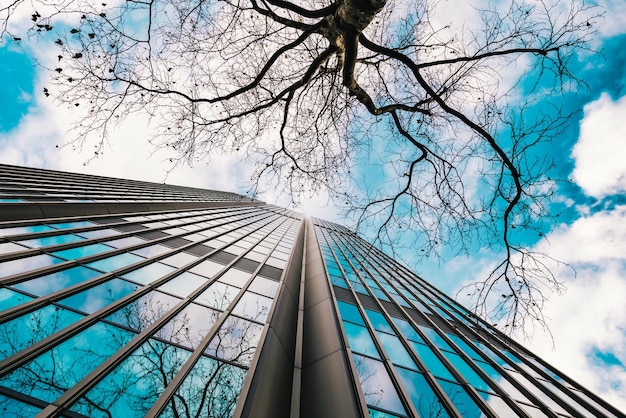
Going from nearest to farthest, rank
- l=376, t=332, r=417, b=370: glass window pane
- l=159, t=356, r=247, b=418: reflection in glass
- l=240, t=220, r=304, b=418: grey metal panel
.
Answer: l=159, t=356, r=247, b=418: reflection in glass
l=240, t=220, r=304, b=418: grey metal panel
l=376, t=332, r=417, b=370: glass window pane

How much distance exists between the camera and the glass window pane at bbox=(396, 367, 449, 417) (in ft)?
18.2

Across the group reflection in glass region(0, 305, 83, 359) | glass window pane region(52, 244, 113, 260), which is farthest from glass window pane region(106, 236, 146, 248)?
reflection in glass region(0, 305, 83, 359)

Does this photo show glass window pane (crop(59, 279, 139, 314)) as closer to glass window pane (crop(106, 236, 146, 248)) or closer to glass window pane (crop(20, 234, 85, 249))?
glass window pane (crop(20, 234, 85, 249))

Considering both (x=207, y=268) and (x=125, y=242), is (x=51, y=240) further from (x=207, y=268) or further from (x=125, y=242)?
(x=207, y=268)

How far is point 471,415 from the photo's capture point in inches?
236

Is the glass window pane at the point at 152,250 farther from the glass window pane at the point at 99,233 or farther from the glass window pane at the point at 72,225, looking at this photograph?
the glass window pane at the point at 72,225

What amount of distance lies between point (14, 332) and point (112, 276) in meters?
3.00

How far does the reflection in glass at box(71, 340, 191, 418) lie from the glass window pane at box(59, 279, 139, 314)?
60.8 inches

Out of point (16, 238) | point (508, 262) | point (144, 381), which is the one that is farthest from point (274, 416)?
point (16, 238)

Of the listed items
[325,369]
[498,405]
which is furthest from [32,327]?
[498,405]

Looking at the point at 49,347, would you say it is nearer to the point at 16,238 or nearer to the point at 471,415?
the point at 16,238

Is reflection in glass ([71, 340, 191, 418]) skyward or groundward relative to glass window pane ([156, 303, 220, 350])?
groundward

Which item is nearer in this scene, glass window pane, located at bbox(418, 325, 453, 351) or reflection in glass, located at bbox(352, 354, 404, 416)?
reflection in glass, located at bbox(352, 354, 404, 416)

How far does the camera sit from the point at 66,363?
13.3ft
